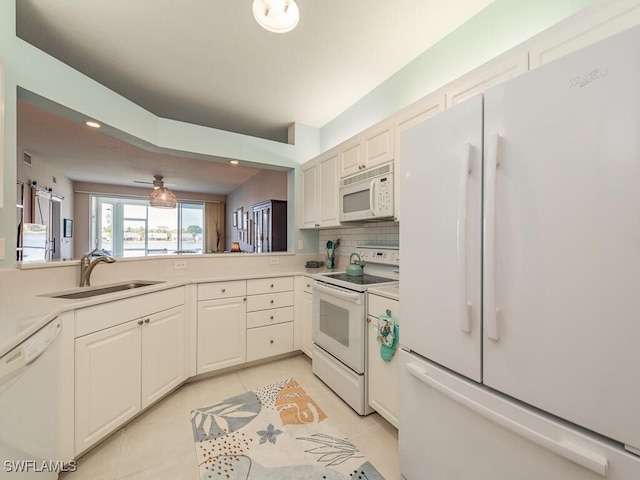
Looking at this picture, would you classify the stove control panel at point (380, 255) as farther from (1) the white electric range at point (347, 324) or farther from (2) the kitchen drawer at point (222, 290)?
(2) the kitchen drawer at point (222, 290)

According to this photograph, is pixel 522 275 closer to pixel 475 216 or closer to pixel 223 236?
pixel 475 216

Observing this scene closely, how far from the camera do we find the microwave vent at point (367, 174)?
2.03 meters

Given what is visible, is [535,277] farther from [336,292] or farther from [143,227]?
[143,227]

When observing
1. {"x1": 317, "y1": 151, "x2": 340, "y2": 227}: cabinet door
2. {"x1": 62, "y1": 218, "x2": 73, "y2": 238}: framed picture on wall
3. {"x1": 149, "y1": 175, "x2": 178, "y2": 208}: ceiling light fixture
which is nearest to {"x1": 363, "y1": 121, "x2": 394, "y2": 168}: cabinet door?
{"x1": 317, "y1": 151, "x2": 340, "y2": 227}: cabinet door

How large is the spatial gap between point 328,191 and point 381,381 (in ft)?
5.74

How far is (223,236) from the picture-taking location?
8.30 metres

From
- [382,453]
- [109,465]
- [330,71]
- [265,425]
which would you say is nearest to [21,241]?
[109,465]

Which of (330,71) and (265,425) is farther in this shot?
(330,71)

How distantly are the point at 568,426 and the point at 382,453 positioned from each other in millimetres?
1123

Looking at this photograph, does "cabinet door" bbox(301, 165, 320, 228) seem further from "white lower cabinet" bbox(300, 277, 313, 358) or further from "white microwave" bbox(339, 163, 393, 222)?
"white lower cabinet" bbox(300, 277, 313, 358)

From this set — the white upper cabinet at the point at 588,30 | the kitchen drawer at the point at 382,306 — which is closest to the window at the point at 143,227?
the kitchen drawer at the point at 382,306

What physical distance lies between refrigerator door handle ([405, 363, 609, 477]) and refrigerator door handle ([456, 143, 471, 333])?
0.26 meters

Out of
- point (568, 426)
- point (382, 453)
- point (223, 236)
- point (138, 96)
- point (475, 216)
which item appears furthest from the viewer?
point (223, 236)

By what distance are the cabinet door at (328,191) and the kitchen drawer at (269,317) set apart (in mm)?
976
